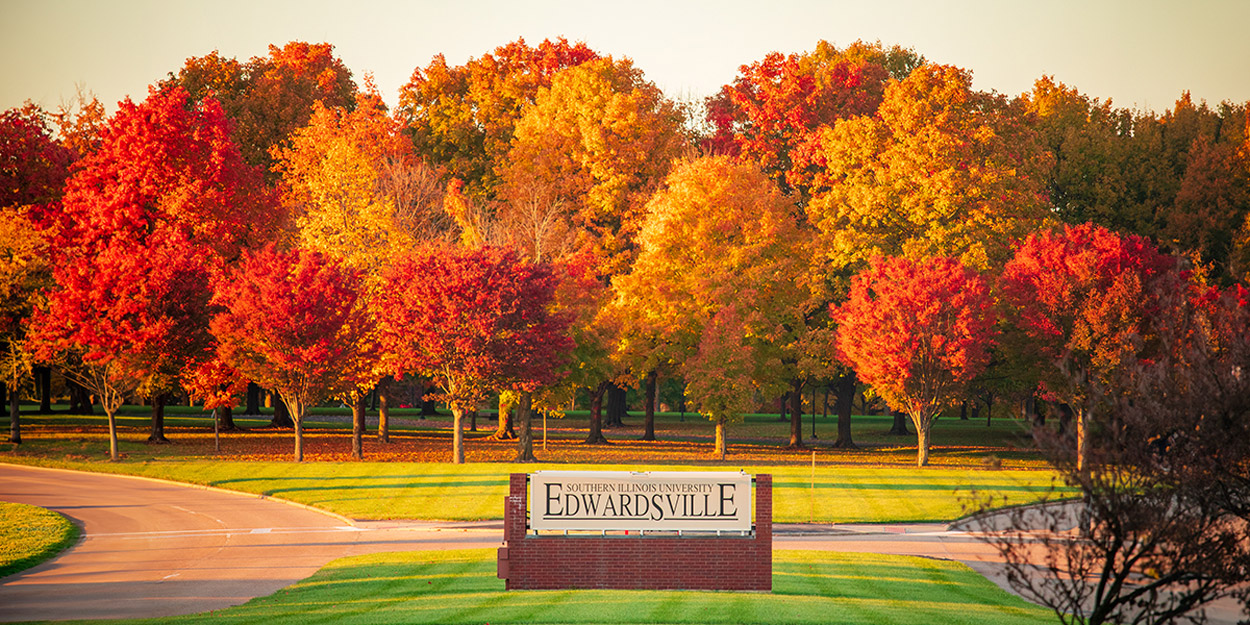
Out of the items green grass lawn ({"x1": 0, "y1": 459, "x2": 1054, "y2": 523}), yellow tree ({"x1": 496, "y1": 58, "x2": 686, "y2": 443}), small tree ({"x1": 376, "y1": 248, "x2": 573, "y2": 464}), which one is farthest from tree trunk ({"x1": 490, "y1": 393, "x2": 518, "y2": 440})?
green grass lawn ({"x1": 0, "y1": 459, "x2": 1054, "y2": 523})

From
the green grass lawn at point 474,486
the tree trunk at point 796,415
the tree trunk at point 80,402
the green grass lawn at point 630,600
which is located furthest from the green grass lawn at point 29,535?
the tree trunk at point 80,402

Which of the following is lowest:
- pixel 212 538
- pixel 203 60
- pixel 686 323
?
pixel 212 538

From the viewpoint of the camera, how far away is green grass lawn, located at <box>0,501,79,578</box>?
2275 cm

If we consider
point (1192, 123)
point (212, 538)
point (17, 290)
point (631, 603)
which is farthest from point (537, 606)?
point (1192, 123)

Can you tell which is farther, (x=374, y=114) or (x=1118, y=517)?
(x=374, y=114)

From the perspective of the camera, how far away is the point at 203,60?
62562mm

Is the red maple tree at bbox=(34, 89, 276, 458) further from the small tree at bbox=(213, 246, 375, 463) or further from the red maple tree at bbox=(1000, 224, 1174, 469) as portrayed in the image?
the red maple tree at bbox=(1000, 224, 1174, 469)

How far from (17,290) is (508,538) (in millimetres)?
37345

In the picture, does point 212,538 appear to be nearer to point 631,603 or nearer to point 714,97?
point 631,603

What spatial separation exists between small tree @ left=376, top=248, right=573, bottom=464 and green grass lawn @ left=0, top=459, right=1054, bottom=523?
404cm

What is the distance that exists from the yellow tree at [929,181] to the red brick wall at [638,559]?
3432 cm

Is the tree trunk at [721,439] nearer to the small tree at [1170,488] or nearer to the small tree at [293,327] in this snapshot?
the small tree at [293,327]

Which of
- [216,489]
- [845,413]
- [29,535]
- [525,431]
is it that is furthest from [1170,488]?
[845,413]

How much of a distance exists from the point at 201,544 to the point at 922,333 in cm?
3158
